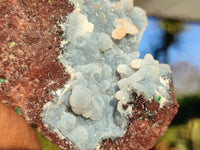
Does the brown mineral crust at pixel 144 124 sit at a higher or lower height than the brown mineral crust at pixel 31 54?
lower

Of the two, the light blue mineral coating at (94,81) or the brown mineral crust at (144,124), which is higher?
the light blue mineral coating at (94,81)

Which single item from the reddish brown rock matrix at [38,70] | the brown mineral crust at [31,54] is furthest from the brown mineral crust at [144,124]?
the brown mineral crust at [31,54]

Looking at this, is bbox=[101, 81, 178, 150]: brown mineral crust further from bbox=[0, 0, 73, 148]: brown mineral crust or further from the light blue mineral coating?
bbox=[0, 0, 73, 148]: brown mineral crust

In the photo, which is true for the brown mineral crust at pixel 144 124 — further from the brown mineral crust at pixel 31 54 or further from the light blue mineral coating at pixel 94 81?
the brown mineral crust at pixel 31 54

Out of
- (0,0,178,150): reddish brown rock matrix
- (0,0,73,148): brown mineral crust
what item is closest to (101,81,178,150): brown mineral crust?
(0,0,178,150): reddish brown rock matrix

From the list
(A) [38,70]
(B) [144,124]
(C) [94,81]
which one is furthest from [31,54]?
(B) [144,124]

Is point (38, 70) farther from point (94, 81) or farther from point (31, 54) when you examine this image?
point (94, 81)
